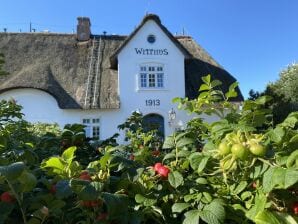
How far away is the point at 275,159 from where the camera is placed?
1.33 m

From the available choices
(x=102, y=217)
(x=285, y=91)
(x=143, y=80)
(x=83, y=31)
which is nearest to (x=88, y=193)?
(x=102, y=217)

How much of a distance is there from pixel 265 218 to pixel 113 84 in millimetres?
19092

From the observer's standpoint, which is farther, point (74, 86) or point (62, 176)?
point (74, 86)

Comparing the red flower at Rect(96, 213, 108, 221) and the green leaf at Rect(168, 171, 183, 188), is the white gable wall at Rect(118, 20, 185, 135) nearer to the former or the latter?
the green leaf at Rect(168, 171, 183, 188)

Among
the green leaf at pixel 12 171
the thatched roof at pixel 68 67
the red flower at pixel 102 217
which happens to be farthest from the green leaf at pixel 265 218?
the thatched roof at pixel 68 67

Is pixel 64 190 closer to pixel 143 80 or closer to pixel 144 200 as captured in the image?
pixel 144 200

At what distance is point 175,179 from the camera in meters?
1.49

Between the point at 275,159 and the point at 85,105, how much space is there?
1820 cm

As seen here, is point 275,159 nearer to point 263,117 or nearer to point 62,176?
point 263,117

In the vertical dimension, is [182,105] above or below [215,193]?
above

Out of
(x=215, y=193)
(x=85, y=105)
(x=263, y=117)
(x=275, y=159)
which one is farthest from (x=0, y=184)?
(x=85, y=105)

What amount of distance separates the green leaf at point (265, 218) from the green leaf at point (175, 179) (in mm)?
311

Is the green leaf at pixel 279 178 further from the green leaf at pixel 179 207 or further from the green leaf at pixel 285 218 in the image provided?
the green leaf at pixel 179 207

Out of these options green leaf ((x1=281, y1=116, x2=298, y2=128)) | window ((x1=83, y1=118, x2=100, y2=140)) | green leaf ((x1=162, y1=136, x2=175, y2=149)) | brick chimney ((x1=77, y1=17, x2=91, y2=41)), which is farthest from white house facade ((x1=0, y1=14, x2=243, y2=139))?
green leaf ((x1=281, y1=116, x2=298, y2=128))
